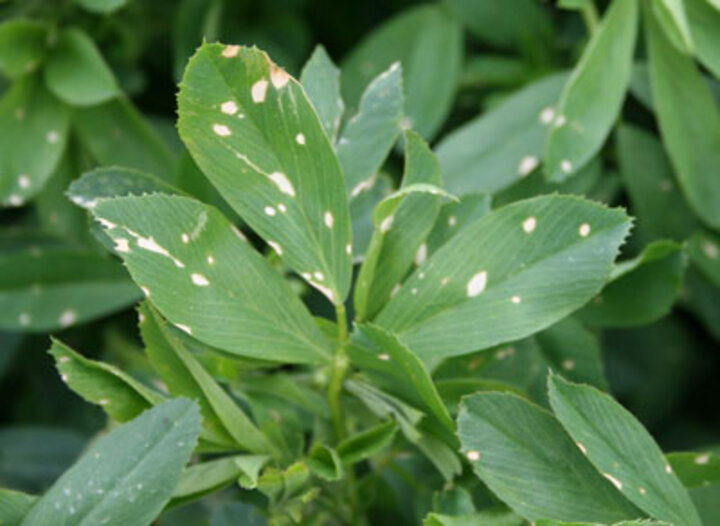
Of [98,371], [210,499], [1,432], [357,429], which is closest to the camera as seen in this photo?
[98,371]

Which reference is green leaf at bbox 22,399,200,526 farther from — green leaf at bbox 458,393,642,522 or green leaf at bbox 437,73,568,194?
green leaf at bbox 437,73,568,194

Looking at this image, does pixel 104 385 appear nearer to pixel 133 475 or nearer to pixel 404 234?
pixel 133 475

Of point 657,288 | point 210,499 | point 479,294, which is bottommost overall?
point 210,499

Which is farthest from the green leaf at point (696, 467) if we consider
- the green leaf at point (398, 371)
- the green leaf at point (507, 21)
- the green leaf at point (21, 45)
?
the green leaf at point (21, 45)

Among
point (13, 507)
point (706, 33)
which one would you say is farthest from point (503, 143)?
point (13, 507)

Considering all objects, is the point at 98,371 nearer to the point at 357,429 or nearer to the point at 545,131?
the point at 357,429

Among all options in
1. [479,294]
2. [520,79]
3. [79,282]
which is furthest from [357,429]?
[520,79]

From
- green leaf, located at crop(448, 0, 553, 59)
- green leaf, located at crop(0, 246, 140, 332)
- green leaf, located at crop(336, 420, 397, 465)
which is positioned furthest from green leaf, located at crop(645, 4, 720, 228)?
green leaf, located at crop(0, 246, 140, 332)

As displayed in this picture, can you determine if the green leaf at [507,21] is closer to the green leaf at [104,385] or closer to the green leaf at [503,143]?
the green leaf at [503,143]
